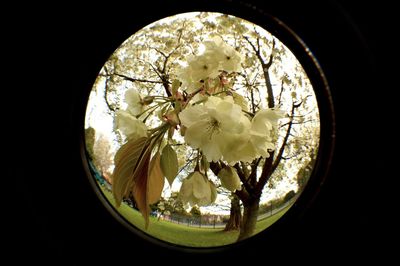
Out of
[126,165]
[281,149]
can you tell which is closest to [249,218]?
[281,149]

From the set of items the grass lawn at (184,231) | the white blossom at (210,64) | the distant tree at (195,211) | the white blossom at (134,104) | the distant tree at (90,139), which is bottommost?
the grass lawn at (184,231)

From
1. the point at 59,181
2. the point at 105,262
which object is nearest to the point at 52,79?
the point at 59,181

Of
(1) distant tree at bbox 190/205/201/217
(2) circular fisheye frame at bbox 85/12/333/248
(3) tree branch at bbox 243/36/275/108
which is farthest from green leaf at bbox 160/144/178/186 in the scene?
(3) tree branch at bbox 243/36/275/108

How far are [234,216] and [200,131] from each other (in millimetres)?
208

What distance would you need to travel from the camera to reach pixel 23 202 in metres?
0.58

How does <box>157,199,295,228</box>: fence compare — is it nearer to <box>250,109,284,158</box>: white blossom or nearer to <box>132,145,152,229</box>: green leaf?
<box>132,145,152,229</box>: green leaf

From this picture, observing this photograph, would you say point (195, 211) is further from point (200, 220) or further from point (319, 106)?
point (319, 106)

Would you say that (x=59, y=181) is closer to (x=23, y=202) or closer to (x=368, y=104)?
(x=23, y=202)

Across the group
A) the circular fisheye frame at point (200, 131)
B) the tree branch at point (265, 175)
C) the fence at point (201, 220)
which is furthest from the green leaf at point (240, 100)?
the fence at point (201, 220)

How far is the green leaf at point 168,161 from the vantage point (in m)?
0.65

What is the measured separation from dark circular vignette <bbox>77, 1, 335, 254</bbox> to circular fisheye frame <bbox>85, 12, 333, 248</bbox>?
16mm

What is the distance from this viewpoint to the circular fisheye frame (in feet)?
2.00

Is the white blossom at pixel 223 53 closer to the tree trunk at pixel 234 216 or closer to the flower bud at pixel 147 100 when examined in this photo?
the flower bud at pixel 147 100

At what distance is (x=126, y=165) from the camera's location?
0.66 meters
